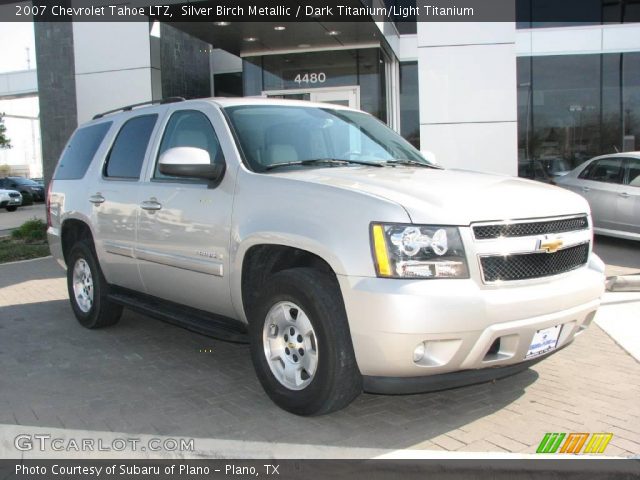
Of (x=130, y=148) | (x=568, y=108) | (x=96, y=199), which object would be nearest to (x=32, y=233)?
(x=96, y=199)

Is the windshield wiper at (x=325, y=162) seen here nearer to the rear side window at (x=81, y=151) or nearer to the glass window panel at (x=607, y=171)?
the rear side window at (x=81, y=151)

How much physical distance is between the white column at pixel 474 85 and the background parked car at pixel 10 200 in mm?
25840

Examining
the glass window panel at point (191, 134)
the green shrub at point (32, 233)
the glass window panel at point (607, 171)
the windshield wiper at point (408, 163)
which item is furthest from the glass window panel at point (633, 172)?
the green shrub at point (32, 233)

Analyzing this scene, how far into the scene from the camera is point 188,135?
204 inches

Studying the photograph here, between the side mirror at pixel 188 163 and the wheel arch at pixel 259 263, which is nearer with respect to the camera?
the wheel arch at pixel 259 263

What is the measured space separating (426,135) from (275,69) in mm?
5802

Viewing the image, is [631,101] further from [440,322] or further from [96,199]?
[440,322]

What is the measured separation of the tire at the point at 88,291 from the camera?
626 cm

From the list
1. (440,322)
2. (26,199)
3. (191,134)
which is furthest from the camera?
(26,199)

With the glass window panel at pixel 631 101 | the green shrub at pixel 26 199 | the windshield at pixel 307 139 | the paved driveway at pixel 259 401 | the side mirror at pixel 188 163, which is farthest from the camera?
the green shrub at pixel 26 199

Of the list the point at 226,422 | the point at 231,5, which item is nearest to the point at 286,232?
the point at 226,422

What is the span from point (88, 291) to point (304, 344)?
133 inches

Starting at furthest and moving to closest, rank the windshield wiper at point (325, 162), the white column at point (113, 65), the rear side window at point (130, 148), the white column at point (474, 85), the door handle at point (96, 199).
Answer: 1. the white column at point (113, 65)
2. the white column at point (474, 85)
3. the door handle at point (96, 199)
4. the rear side window at point (130, 148)
5. the windshield wiper at point (325, 162)

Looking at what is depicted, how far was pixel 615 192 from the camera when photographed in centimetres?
1096
